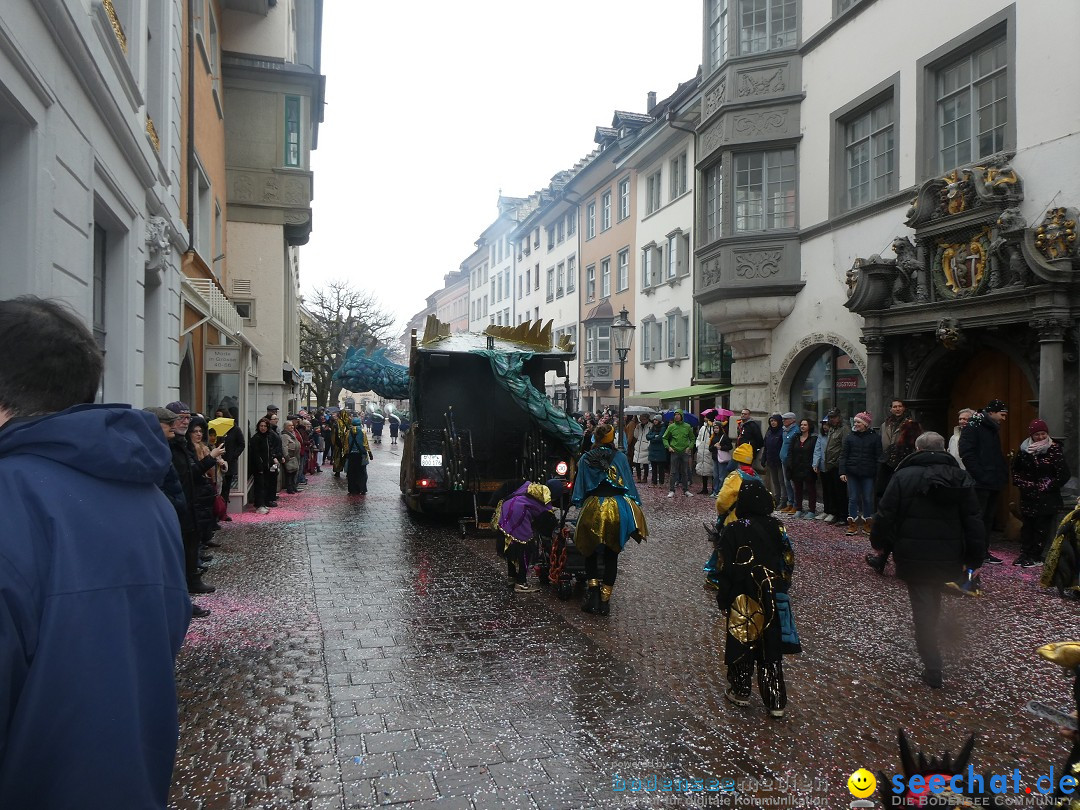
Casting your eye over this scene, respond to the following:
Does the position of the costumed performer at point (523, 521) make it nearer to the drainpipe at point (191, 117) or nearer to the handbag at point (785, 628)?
the handbag at point (785, 628)

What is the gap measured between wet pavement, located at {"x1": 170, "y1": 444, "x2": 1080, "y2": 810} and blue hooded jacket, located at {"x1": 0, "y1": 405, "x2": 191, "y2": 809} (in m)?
2.34

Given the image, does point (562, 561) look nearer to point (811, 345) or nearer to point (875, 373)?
point (875, 373)

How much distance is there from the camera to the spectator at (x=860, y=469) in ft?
40.1

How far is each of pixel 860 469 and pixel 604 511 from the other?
21.8ft

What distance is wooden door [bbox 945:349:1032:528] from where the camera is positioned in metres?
12.2

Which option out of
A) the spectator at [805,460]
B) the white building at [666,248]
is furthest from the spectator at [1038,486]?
the white building at [666,248]

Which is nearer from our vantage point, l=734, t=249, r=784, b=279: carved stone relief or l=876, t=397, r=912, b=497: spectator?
l=876, t=397, r=912, b=497: spectator

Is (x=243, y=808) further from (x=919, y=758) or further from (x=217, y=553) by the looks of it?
(x=217, y=553)

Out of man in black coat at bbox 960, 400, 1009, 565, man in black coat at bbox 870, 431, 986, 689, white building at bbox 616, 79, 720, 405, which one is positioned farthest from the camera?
white building at bbox 616, 79, 720, 405

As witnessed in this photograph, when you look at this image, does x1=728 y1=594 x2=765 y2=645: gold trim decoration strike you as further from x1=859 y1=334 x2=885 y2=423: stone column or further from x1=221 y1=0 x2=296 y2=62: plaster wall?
x1=221 y1=0 x2=296 y2=62: plaster wall

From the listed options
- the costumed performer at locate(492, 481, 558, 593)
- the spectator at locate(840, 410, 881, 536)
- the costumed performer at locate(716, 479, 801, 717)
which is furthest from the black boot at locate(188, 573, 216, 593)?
the spectator at locate(840, 410, 881, 536)

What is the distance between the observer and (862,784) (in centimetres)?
390

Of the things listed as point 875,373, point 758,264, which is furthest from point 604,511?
point 758,264

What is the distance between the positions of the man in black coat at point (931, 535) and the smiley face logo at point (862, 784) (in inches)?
73.3
